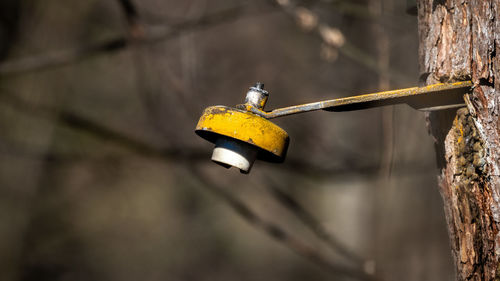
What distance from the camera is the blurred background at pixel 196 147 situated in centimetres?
211

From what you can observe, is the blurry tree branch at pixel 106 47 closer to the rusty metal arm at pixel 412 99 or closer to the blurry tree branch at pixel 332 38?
the blurry tree branch at pixel 332 38

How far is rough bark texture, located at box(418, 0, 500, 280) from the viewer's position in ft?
2.31

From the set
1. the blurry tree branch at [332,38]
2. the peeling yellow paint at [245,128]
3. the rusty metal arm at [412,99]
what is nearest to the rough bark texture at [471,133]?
the rusty metal arm at [412,99]

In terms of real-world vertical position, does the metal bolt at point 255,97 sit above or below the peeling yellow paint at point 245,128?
above

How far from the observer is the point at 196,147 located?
3.54 meters

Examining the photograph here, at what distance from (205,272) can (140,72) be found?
172 inches

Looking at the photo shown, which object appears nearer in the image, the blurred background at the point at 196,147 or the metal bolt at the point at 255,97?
the metal bolt at the point at 255,97

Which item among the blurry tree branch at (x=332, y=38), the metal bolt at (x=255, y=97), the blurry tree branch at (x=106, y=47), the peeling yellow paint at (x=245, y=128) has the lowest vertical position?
the peeling yellow paint at (x=245, y=128)

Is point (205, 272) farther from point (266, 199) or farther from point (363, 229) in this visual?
point (363, 229)

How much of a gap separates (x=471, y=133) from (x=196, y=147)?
2929 mm

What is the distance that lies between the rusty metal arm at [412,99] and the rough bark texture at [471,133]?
0.07 feet

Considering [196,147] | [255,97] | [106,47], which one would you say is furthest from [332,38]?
[196,147]

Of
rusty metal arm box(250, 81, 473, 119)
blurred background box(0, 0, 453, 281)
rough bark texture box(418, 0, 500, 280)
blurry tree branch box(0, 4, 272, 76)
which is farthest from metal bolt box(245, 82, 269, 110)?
blurry tree branch box(0, 4, 272, 76)

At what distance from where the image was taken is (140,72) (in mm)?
1981
